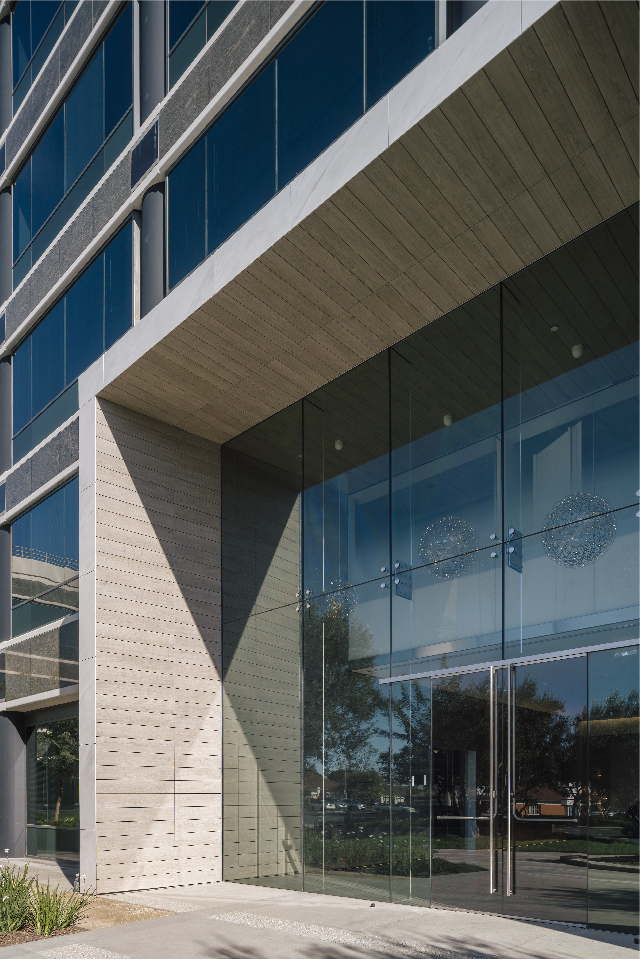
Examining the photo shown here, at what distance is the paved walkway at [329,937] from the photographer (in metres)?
8.40

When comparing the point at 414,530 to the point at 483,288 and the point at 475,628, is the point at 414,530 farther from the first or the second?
the point at 483,288

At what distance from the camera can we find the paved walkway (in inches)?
331

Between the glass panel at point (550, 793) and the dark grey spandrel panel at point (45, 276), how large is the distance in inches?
504

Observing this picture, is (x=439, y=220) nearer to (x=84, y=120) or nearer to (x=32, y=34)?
(x=84, y=120)

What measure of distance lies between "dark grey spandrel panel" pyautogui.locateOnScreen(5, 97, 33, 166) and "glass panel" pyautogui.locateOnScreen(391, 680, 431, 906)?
16.1 metres

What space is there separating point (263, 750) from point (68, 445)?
644 centimetres

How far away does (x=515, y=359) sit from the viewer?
11039mm

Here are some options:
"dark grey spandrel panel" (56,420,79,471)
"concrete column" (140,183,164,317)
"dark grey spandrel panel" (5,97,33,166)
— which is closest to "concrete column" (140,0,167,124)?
"concrete column" (140,183,164,317)

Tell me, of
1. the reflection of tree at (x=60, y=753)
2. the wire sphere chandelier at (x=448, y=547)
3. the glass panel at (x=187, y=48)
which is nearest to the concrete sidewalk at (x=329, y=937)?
the wire sphere chandelier at (x=448, y=547)

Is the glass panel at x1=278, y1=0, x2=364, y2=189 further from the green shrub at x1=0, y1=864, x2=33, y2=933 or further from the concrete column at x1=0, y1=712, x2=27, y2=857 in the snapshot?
the concrete column at x1=0, y1=712, x2=27, y2=857

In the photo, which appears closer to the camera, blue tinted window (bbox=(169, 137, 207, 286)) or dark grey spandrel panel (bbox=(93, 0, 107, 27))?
blue tinted window (bbox=(169, 137, 207, 286))

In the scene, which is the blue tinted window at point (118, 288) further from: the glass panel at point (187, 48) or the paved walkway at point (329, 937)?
the paved walkway at point (329, 937)

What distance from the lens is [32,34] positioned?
2127cm

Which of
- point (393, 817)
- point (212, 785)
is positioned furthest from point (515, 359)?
point (212, 785)
